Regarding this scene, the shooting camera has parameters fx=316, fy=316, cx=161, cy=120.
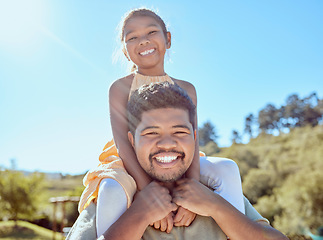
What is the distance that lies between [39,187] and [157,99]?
83.6 feet

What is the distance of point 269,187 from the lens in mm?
27312

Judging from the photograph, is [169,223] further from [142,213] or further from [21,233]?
[21,233]

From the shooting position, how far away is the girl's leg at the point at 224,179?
5.92 feet

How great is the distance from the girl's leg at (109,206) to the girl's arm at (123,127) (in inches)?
7.7

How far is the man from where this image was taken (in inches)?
62.1

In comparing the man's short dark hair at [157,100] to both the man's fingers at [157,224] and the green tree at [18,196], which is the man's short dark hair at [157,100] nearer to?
the man's fingers at [157,224]

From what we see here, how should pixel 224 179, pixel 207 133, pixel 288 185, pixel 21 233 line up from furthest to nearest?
pixel 207 133, pixel 288 185, pixel 21 233, pixel 224 179

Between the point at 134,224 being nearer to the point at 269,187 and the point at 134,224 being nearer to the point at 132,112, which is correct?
the point at 132,112

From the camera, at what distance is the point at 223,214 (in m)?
1.60

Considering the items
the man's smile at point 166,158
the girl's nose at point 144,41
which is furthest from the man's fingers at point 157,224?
the girl's nose at point 144,41

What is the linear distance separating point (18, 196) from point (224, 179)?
25.2 m

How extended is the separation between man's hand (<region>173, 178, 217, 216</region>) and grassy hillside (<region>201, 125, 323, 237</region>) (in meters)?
19.4

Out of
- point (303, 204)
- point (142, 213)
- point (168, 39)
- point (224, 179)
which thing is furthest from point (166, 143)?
point (303, 204)

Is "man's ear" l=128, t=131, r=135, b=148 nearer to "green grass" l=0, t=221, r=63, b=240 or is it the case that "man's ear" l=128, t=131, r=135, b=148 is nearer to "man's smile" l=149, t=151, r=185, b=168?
"man's smile" l=149, t=151, r=185, b=168
